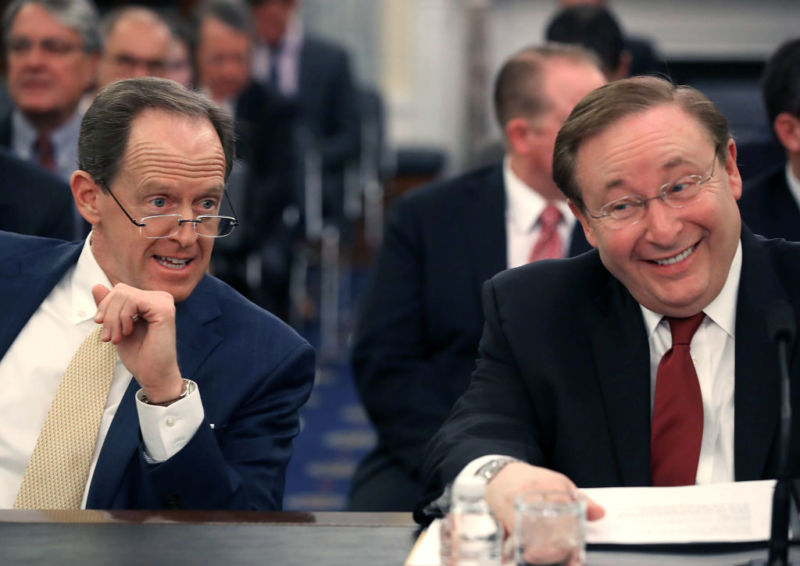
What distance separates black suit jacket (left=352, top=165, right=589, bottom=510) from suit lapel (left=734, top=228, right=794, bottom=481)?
1.06 meters

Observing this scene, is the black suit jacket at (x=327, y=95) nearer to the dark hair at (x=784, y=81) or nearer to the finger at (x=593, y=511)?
the dark hair at (x=784, y=81)

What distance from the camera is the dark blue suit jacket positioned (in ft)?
6.88

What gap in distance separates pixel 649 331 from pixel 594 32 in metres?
2.48

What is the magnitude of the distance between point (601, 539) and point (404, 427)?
1629 millimetres

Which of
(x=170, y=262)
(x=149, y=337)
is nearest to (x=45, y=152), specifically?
(x=170, y=262)

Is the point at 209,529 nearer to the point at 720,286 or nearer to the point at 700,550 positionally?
the point at 700,550

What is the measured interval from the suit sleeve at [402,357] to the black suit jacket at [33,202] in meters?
0.78

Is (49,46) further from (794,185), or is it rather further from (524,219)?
(794,185)

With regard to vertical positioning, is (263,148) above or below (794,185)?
below

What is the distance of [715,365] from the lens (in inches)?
82.3

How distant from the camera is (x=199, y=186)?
7.51 feet

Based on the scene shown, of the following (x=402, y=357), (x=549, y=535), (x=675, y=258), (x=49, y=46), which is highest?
(x=49, y=46)

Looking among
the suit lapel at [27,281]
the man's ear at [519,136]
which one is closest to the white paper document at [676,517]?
the suit lapel at [27,281]

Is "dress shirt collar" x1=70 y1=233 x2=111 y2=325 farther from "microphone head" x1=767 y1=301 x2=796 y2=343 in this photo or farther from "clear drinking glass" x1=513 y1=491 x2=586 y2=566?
"microphone head" x1=767 y1=301 x2=796 y2=343
